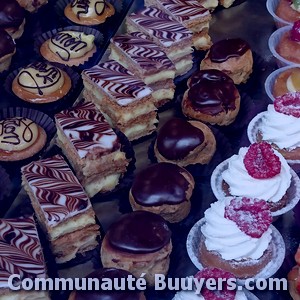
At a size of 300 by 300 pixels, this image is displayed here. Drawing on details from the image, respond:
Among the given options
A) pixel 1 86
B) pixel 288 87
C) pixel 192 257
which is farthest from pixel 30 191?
pixel 288 87

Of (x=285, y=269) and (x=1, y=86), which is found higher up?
(x=1, y=86)

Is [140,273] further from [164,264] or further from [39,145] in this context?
[39,145]

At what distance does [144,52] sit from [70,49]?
582mm

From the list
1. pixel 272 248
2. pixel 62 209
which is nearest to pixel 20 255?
pixel 62 209

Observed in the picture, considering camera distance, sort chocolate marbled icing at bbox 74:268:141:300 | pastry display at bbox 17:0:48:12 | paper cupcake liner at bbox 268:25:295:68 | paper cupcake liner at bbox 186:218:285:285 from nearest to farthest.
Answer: chocolate marbled icing at bbox 74:268:141:300
paper cupcake liner at bbox 186:218:285:285
paper cupcake liner at bbox 268:25:295:68
pastry display at bbox 17:0:48:12

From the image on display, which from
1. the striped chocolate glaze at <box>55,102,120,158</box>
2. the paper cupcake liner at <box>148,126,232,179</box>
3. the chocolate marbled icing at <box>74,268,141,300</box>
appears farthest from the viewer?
the paper cupcake liner at <box>148,126,232,179</box>

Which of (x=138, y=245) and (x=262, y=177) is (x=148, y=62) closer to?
(x=262, y=177)

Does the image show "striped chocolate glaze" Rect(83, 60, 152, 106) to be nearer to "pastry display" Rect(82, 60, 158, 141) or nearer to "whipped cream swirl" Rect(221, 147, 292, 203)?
"pastry display" Rect(82, 60, 158, 141)

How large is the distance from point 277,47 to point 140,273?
209 centimetres

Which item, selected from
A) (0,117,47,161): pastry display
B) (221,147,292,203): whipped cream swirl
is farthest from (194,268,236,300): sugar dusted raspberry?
(0,117,47,161): pastry display

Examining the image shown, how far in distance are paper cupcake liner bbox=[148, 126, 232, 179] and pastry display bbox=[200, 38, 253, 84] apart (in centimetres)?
53

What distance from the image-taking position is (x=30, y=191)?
9.63 ft

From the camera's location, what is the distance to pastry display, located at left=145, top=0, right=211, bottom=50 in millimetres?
4066

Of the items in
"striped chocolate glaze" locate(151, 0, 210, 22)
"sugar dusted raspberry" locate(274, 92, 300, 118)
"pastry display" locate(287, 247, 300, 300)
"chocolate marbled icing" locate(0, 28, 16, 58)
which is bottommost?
"pastry display" locate(287, 247, 300, 300)
